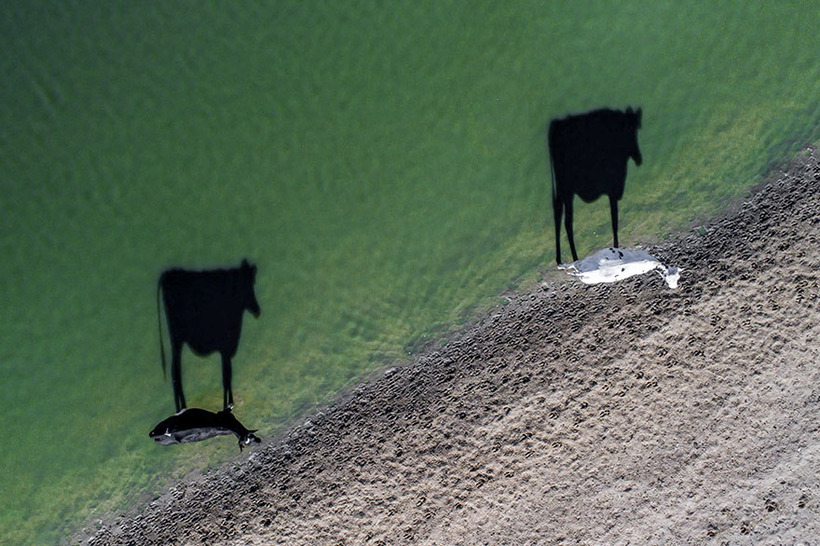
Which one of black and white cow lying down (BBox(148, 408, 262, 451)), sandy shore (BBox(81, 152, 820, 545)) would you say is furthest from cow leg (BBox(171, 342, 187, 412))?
sandy shore (BBox(81, 152, 820, 545))

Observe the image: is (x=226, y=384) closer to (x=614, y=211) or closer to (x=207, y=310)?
(x=207, y=310)

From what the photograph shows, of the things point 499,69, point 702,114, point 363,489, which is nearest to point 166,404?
point 363,489

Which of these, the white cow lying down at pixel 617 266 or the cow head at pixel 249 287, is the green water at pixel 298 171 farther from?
the white cow lying down at pixel 617 266

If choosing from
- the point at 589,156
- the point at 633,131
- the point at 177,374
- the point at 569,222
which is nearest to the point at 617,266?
the point at 569,222

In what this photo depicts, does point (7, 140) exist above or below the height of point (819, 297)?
above

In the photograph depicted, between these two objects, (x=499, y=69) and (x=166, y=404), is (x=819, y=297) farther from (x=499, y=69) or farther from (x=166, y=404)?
(x=166, y=404)

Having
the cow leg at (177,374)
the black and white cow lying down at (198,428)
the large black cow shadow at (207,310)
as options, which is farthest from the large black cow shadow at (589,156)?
the cow leg at (177,374)
